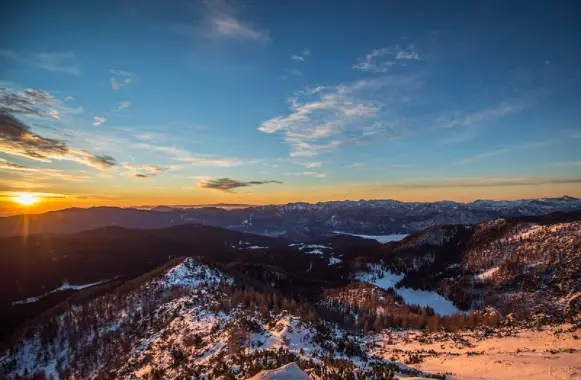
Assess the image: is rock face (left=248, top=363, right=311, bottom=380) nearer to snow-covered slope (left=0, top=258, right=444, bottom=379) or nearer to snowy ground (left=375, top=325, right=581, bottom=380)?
snow-covered slope (left=0, top=258, right=444, bottom=379)

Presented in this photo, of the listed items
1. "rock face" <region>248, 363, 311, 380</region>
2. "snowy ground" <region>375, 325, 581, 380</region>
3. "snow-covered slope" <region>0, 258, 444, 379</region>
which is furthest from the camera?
"snow-covered slope" <region>0, 258, 444, 379</region>

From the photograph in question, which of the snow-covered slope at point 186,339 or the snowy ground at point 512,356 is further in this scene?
the snow-covered slope at point 186,339

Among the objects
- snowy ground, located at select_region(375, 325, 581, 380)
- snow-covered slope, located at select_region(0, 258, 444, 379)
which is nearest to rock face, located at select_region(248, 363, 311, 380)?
snow-covered slope, located at select_region(0, 258, 444, 379)

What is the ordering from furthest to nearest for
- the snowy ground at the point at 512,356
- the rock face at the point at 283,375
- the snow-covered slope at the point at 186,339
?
1. the snow-covered slope at the point at 186,339
2. the snowy ground at the point at 512,356
3. the rock face at the point at 283,375

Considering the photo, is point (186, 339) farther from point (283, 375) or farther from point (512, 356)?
point (512, 356)

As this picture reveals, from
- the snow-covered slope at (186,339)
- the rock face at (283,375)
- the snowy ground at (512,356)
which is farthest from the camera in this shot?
the snow-covered slope at (186,339)

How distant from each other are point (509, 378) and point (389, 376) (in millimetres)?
14664

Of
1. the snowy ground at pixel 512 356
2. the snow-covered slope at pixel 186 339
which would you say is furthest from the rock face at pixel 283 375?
the snowy ground at pixel 512 356

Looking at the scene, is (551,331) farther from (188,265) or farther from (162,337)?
(188,265)

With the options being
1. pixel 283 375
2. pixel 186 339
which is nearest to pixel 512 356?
pixel 283 375

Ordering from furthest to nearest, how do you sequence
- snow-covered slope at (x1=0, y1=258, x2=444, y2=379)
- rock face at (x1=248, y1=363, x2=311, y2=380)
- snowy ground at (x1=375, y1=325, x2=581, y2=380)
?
snow-covered slope at (x1=0, y1=258, x2=444, y2=379) < snowy ground at (x1=375, y1=325, x2=581, y2=380) < rock face at (x1=248, y1=363, x2=311, y2=380)

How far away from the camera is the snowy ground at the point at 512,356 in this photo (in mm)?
32594

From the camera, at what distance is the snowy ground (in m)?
32.6

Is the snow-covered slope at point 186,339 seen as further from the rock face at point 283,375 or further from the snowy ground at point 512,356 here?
the snowy ground at point 512,356
